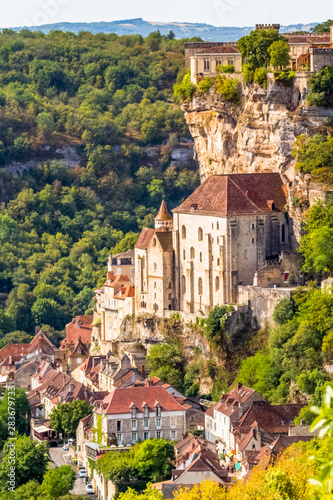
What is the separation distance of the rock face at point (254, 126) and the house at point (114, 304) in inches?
424

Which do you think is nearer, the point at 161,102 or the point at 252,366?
the point at 252,366

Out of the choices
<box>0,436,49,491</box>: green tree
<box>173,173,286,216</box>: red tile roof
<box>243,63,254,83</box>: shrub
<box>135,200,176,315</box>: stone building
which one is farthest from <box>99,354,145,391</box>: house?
<box>243,63,254,83</box>: shrub

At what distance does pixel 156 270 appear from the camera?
305ft

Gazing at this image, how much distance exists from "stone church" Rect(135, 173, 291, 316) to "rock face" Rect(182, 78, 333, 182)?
3.01 metres

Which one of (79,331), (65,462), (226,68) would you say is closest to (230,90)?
(226,68)

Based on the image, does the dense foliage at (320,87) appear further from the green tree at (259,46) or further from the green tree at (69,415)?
the green tree at (69,415)

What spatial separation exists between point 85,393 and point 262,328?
14025 mm

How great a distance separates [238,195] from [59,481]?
2338cm

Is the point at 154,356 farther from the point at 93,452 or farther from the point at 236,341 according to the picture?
the point at 93,452

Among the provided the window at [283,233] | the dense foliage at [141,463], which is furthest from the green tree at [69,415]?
the window at [283,233]

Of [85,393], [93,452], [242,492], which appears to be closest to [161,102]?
[85,393]

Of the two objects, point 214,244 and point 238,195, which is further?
point 214,244

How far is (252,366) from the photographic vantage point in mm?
83312

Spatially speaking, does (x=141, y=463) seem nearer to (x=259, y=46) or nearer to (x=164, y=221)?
(x=164, y=221)
